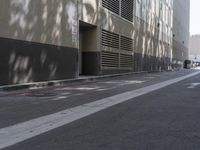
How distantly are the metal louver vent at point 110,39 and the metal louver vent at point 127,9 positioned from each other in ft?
11.2

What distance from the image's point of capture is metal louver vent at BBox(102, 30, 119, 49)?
3378cm

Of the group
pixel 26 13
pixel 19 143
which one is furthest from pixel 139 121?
pixel 26 13

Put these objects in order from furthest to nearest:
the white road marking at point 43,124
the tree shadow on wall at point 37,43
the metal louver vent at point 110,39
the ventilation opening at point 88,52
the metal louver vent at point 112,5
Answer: the metal louver vent at point 112,5
the metal louver vent at point 110,39
the ventilation opening at point 88,52
the tree shadow on wall at point 37,43
the white road marking at point 43,124

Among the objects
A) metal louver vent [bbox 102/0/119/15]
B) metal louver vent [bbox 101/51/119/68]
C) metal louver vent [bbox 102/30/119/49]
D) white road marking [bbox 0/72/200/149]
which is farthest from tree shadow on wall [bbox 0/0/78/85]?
metal louver vent [bbox 102/0/119/15]

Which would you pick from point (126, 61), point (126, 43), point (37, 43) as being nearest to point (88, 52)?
point (126, 43)

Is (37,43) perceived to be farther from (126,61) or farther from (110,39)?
(126,61)

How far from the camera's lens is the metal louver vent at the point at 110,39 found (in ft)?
111

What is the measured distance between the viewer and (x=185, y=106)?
13148mm

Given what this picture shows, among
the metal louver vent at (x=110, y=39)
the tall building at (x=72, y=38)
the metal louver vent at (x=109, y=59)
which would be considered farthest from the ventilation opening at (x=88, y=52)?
the metal louver vent at (x=110, y=39)

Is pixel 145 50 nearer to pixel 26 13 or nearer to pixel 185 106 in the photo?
pixel 26 13

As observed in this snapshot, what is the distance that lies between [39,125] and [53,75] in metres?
14.5

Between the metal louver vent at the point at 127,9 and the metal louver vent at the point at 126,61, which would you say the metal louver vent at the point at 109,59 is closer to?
the metal louver vent at the point at 126,61

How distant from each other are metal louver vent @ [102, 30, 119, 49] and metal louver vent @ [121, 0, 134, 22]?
135 inches

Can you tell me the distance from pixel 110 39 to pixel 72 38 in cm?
896
